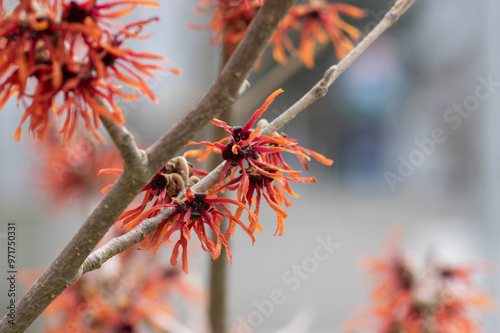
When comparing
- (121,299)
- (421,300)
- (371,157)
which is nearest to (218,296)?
(121,299)

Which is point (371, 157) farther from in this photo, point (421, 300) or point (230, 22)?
point (230, 22)

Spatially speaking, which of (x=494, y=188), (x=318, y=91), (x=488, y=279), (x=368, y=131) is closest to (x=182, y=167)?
(x=318, y=91)

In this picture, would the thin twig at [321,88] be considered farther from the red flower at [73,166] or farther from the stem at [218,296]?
the red flower at [73,166]

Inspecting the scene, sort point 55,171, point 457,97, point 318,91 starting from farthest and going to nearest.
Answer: point 457,97
point 55,171
point 318,91

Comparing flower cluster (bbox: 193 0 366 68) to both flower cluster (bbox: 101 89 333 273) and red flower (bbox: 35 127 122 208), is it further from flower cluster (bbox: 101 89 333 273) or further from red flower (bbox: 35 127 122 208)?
red flower (bbox: 35 127 122 208)

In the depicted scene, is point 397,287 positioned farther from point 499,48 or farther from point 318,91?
point 499,48

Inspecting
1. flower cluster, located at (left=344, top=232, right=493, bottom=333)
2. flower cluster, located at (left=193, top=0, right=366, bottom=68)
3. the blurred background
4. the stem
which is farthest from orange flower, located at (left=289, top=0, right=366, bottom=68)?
the blurred background
